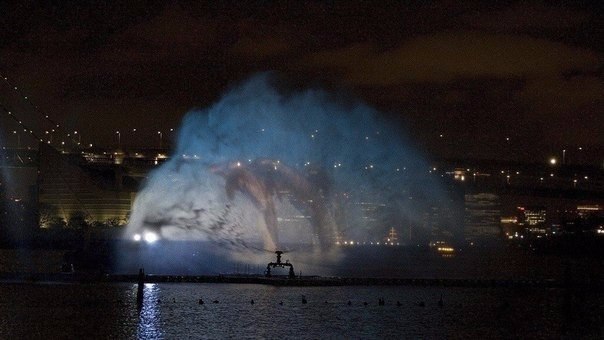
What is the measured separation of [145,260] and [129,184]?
6221cm

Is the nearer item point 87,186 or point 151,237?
point 151,237

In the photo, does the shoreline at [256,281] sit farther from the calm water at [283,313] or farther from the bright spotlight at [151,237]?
the bright spotlight at [151,237]

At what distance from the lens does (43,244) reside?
4518 inches

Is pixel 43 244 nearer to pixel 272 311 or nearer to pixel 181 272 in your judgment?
pixel 181 272

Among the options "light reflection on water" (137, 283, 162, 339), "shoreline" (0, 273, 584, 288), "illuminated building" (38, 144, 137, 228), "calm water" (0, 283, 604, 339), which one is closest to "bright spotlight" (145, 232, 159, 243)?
"shoreline" (0, 273, 584, 288)

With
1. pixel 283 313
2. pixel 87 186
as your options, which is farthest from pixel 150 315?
pixel 87 186

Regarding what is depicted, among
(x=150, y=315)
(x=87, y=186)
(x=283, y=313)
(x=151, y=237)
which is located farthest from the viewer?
(x=87, y=186)

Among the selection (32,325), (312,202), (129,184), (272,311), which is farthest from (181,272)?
(129,184)

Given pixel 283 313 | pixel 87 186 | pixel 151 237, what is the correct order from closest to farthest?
pixel 283 313 → pixel 151 237 → pixel 87 186

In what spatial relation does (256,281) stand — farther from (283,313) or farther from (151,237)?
(151,237)

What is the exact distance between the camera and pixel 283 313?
3441 centimetres

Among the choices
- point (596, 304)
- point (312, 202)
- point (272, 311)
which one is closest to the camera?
point (272, 311)

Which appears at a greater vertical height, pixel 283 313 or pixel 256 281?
pixel 256 281

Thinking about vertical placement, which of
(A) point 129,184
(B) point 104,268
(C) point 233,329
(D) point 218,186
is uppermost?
(A) point 129,184
